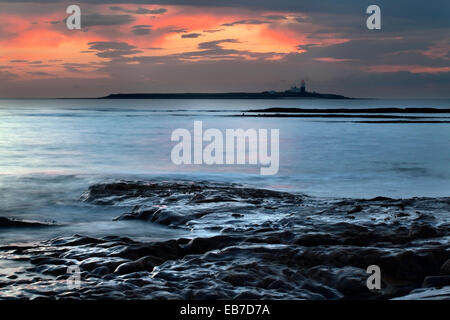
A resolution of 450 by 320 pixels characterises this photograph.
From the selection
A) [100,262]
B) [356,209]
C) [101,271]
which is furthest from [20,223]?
[356,209]

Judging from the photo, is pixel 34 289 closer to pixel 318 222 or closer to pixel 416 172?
pixel 318 222

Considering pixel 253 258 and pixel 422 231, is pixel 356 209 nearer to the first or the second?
pixel 422 231

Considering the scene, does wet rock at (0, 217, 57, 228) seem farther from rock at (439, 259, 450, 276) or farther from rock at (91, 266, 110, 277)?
rock at (439, 259, 450, 276)

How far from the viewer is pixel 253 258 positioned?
532 cm

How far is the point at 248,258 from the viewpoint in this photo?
5.33 metres

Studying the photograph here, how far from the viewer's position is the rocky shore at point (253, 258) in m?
4.56

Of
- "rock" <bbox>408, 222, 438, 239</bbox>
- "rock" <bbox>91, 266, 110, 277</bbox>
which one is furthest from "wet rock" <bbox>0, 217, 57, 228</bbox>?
"rock" <bbox>408, 222, 438, 239</bbox>

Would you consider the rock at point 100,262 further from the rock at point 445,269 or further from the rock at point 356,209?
the rock at point 356,209

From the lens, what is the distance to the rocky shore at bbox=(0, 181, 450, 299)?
4559 millimetres

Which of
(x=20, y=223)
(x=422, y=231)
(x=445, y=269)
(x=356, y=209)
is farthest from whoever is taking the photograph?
(x=356, y=209)

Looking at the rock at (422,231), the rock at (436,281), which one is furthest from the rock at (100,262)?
the rock at (422,231)

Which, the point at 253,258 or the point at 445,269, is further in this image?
the point at 253,258
